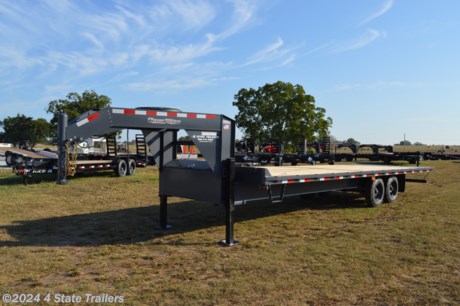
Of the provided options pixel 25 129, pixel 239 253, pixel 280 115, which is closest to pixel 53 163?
pixel 239 253

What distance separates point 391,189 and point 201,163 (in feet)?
19.5

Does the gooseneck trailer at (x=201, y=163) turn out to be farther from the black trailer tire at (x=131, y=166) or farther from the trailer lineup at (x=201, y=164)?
the black trailer tire at (x=131, y=166)

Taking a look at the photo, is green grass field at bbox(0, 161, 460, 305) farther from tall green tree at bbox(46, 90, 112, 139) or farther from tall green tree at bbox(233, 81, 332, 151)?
tall green tree at bbox(233, 81, 332, 151)

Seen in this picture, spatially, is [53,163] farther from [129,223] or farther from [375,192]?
[375,192]

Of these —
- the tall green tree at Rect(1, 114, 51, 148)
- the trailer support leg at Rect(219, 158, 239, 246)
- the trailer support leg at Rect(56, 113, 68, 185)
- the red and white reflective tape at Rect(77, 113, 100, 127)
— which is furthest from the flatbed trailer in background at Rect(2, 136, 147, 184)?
the tall green tree at Rect(1, 114, 51, 148)

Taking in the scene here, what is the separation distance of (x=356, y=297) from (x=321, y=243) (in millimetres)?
2026

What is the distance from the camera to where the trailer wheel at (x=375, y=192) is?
9.33 metres

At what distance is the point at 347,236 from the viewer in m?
6.45

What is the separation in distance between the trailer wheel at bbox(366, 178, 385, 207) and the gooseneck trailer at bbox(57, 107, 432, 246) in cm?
153

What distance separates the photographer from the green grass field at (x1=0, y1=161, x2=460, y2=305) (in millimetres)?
4117

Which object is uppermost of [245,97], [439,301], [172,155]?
[245,97]

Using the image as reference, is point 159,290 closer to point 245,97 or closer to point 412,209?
point 412,209

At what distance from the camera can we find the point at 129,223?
24.5 ft

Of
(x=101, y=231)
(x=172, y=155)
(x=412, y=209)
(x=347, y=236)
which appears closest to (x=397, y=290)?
(x=347, y=236)
